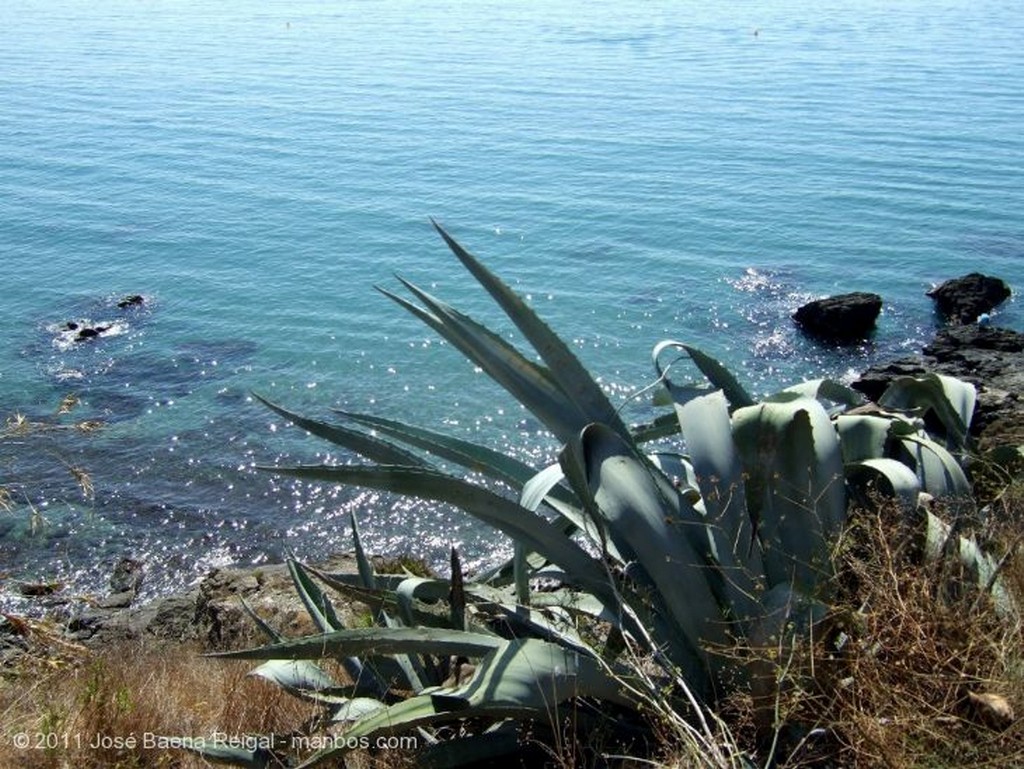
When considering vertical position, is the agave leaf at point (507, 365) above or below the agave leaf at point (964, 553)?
above

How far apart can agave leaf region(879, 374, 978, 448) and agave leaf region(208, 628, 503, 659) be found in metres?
2.74

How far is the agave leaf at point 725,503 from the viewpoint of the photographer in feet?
13.9

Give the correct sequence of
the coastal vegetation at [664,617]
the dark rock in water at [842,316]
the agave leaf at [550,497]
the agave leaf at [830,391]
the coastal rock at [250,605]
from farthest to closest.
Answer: the dark rock in water at [842,316]
the coastal rock at [250,605]
the agave leaf at [830,391]
the agave leaf at [550,497]
the coastal vegetation at [664,617]

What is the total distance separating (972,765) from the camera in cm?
341

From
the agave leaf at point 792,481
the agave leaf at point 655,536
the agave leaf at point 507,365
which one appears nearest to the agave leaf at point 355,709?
the agave leaf at point 655,536

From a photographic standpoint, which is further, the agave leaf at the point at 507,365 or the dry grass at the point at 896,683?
the agave leaf at the point at 507,365

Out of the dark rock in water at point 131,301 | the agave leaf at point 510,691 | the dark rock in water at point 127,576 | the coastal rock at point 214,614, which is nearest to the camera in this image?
the agave leaf at point 510,691

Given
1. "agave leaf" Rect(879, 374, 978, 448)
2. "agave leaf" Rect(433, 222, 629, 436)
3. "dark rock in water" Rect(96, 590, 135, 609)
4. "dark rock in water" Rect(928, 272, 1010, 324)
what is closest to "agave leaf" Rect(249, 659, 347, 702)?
"agave leaf" Rect(433, 222, 629, 436)

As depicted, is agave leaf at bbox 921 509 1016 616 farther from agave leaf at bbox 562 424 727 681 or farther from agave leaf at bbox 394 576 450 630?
agave leaf at bbox 394 576 450 630

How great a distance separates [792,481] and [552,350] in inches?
40.7

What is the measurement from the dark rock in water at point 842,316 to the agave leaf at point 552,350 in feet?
48.1

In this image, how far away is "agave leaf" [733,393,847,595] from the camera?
4.44 m

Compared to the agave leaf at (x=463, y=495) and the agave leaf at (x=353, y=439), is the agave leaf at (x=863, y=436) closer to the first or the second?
the agave leaf at (x=463, y=495)

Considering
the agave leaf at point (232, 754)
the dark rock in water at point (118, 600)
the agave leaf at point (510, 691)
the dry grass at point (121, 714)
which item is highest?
the agave leaf at point (510, 691)
